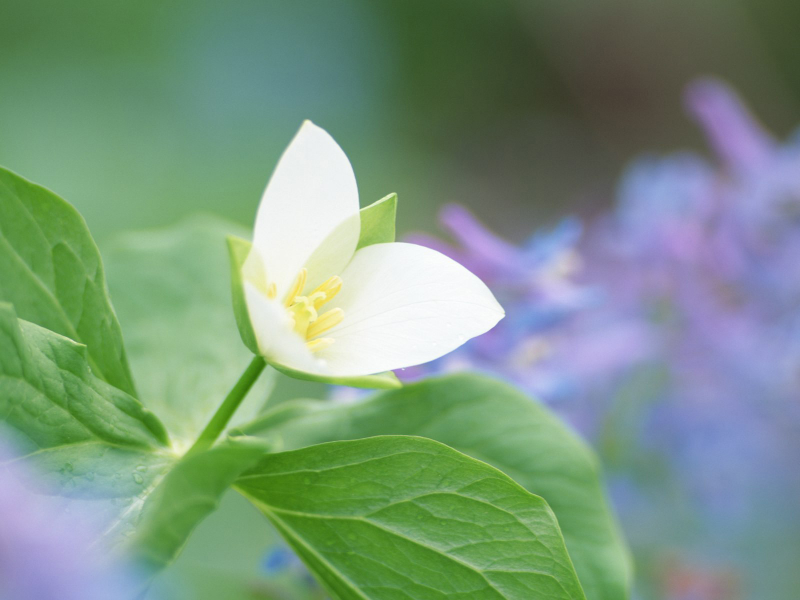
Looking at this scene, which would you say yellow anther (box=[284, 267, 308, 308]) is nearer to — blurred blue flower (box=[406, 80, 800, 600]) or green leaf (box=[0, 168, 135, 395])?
green leaf (box=[0, 168, 135, 395])


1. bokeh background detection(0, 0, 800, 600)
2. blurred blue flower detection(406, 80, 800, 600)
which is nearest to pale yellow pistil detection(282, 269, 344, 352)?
blurred blue flower detection(406, 80, 800, 600)

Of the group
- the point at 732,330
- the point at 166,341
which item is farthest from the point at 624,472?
the point at 166,341

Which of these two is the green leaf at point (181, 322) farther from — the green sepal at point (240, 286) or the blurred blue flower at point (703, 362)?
the blurred blue flower at point (703, 362)

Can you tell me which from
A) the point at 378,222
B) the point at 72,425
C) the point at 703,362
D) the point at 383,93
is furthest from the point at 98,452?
the point at 383,93

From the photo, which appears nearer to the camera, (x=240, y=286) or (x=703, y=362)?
(x=240, y=286)

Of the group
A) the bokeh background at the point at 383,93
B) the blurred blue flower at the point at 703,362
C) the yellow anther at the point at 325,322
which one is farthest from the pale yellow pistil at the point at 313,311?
the bokeh background at the point at 383,93

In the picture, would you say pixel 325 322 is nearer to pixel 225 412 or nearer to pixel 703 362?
pixel 225 412
